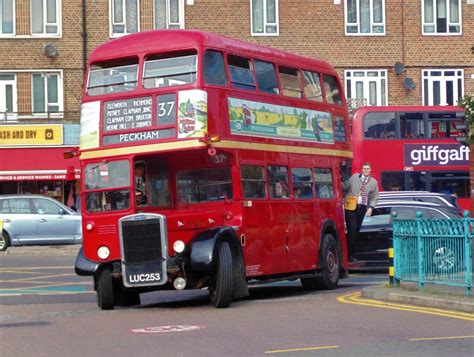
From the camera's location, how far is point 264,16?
140ft

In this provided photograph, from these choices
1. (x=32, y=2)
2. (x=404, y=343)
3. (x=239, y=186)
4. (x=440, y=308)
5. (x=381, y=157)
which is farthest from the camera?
(x=32, y=2)

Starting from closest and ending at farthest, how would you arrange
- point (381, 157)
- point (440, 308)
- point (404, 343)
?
1. point (404, 343)
2. point (440, 308)
3. point (381, 157)

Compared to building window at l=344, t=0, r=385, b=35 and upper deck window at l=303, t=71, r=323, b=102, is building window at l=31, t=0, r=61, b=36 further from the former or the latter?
upper deck window at l=303, t=71, r=323, b=102

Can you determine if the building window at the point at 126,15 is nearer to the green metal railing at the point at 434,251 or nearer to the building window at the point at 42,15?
the building window at the point at 42,15

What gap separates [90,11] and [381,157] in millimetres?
13083

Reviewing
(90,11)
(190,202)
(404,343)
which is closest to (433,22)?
(90,11)

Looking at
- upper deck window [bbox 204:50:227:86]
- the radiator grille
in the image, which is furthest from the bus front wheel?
upper deck window [bbox 204:50:227:86]

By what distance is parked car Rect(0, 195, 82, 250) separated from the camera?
3259 cm

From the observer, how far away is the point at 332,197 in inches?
788

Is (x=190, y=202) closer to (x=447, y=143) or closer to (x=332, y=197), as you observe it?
(x=332, y=197)

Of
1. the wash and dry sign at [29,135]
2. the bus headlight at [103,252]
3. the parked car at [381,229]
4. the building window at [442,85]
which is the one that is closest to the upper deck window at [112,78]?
the bus headlight at [103,252]

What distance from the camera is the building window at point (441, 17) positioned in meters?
43.2

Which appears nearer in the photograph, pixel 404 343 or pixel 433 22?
pixel 404 343

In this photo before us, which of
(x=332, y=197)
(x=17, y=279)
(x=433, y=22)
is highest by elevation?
(x=433, y=22)
